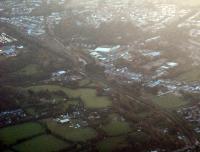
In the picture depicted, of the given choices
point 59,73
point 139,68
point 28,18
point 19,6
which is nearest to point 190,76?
point 139,68

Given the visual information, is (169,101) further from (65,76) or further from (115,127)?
(65,76)

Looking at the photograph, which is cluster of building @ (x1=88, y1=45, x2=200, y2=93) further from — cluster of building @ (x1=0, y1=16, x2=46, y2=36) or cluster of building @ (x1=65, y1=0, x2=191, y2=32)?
cluster of building @ (x1=0, y1=16, x2=46, y2=36)

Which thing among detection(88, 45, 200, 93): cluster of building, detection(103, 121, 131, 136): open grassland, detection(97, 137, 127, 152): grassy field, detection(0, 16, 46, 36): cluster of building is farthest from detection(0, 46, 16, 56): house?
detection(97, 137, 127, 152): grassy field

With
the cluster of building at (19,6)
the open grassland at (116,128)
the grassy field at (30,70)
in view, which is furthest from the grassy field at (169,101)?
the cluster of building at (19,6)

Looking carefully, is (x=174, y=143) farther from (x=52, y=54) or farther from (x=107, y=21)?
(x=107, y=21)

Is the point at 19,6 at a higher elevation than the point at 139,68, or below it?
below

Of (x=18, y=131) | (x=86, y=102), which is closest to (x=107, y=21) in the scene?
(x=86, y=102)

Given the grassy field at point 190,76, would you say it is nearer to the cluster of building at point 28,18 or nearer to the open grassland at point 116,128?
the open grassland at point 116,128
